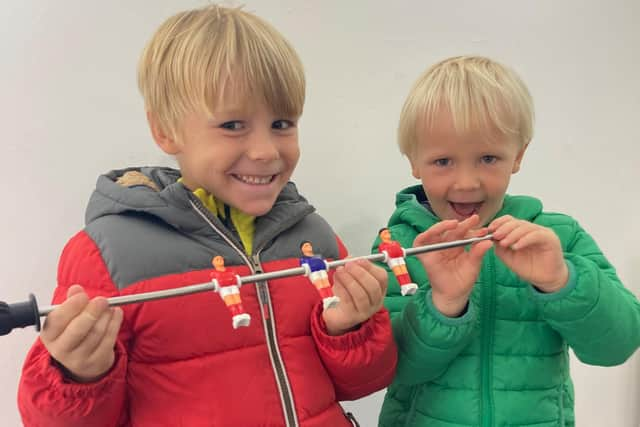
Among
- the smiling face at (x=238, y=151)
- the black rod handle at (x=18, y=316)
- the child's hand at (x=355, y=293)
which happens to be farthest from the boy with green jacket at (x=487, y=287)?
the black rod handle at (x=18, y=316)

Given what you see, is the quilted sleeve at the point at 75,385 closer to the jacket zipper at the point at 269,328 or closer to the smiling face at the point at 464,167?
the jacket zipper at the point at 269,328

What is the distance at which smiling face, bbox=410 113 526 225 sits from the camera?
2.57 feet

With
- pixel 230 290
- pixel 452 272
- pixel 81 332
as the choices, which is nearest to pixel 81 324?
pixel 81 332

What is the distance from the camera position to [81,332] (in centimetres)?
51

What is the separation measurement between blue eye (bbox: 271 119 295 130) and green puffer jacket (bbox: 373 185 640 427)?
244 mm

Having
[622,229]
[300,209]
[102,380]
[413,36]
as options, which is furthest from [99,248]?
[622,229]

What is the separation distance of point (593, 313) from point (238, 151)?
48 cm

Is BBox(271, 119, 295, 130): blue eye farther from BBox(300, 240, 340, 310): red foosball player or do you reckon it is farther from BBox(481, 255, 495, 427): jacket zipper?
BBox(481, 255, 495, 427): jacket zipper

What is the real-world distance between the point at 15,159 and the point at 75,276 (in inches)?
13.4

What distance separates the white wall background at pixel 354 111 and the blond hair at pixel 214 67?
0.24 metres

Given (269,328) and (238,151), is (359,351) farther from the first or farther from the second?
(238,151)

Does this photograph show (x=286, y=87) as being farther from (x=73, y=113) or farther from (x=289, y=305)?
(x=73, y=113)

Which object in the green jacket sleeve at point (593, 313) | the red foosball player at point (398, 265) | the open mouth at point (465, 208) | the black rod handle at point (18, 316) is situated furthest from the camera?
the open mouth at point (465, 208)

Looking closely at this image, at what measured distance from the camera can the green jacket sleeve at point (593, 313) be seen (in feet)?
2.32
